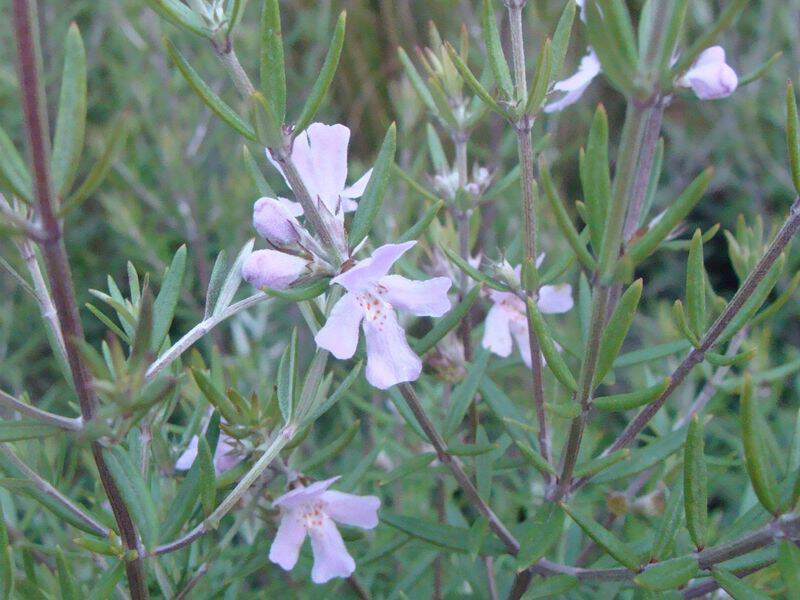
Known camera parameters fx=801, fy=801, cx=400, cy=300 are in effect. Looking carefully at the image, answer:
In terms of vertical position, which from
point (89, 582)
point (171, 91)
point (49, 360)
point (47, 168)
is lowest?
point (49, 360)

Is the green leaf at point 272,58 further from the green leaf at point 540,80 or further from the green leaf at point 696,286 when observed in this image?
the green leaf at point 696,286

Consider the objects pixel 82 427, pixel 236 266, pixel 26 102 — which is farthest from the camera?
pixel 236 266

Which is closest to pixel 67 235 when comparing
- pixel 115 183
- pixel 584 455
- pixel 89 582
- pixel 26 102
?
pixel 115 183

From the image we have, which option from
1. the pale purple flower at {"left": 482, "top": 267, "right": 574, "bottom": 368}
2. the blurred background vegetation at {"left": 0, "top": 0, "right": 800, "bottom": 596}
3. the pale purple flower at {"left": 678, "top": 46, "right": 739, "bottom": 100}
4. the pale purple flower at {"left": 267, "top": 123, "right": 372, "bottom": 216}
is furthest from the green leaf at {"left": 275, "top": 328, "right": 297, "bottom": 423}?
the blurred background vegetation at {"left": 0, "top": 0, "right": 800, "bottom": 596}

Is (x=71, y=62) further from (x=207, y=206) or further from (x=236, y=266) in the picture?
(x=207, y=206)

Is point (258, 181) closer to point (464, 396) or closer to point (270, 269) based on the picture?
point (270, 269)

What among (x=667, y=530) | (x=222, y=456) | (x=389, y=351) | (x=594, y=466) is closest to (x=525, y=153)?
(x=389, y=351)
